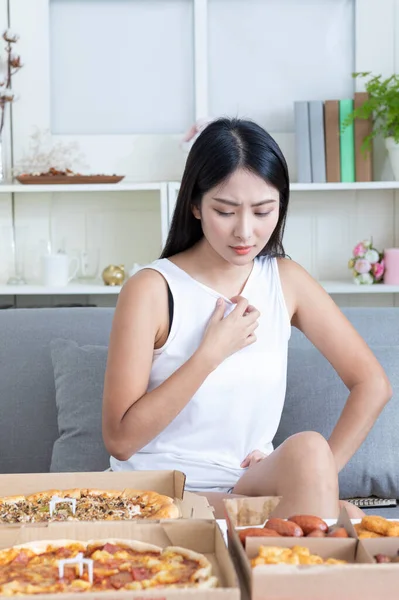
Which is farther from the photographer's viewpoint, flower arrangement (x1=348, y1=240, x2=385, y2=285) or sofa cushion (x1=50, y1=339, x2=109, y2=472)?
flower arrangement (x1=348, y1=240, x2=385, y2=285)

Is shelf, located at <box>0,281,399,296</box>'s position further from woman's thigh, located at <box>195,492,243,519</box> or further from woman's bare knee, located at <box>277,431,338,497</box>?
woman's bare knee, located at <box>277,431,338,497</box>

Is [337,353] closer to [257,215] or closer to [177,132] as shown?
[257,215]

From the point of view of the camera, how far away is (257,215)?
1.62 m

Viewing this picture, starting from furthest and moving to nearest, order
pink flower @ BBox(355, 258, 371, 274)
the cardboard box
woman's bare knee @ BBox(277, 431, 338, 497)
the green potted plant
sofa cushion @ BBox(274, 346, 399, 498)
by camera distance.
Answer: pink flower @ BBox(355, 258, 371, 274) < the green potted plant < sofa cushion @ BBox(274, 346, 399, 498) < woman's bare knee @ BBox(277, 431, 338, 497) < the cardboard box

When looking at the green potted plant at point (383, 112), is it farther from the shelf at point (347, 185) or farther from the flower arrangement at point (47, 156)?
the flower arrangement at point (47, 156)

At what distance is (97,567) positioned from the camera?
0.87 m

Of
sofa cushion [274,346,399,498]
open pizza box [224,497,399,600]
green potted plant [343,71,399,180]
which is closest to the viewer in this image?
open pizza box [224,497,399,600]

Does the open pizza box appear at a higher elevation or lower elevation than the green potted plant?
lower

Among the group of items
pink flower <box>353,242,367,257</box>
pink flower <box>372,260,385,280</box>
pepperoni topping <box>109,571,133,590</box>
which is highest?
pink flower <box>353,242,367,257</box>

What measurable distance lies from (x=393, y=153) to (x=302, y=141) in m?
0.36

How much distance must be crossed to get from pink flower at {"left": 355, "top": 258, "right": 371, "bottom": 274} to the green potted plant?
0.35 m

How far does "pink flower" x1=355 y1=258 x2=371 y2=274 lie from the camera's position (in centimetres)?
341

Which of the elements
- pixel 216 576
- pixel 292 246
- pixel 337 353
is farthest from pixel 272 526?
pixel 292 246

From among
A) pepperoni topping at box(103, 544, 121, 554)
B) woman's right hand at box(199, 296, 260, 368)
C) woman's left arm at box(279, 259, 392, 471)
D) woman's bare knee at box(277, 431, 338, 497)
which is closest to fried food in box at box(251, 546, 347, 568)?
pepperoni topping at box(103, 544, 121, 554)
